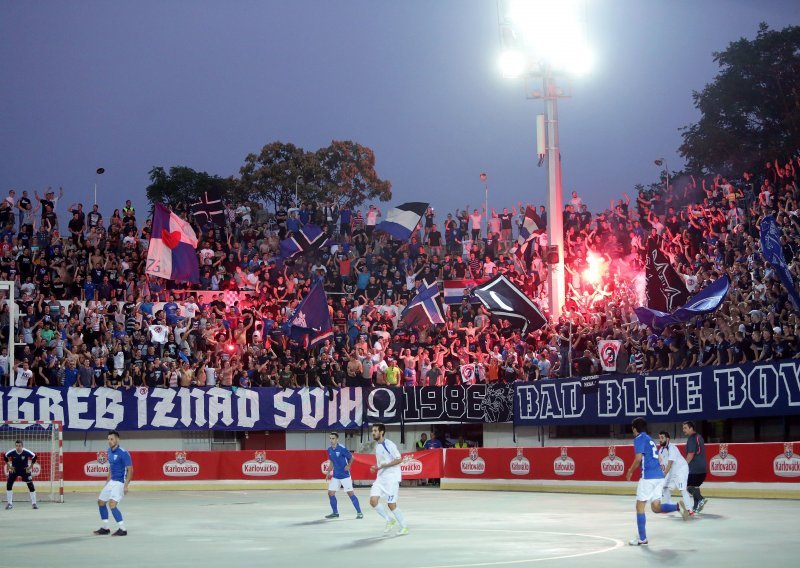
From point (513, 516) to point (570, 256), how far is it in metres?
18.8

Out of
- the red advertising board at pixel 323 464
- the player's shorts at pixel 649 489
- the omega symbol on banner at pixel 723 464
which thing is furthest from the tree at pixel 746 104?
the player's shorts at pixel 649 489

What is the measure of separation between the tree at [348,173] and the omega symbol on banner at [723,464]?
4827 centimetres

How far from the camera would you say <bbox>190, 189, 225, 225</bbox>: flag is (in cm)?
4631

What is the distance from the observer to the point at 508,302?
39.6 m

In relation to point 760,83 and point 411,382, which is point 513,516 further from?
point 760,83

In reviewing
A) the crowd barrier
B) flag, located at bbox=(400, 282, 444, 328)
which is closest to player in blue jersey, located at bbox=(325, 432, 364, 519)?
the crowd barrier

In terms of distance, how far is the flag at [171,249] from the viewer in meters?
42.9

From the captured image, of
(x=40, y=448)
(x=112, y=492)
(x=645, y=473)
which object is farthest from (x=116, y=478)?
(x=40, y=448)

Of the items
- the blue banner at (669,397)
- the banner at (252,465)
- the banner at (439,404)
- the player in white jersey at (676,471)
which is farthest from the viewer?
the banner at (439,404)

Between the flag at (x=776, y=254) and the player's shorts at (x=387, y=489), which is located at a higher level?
the flag at (x=776, y=254)

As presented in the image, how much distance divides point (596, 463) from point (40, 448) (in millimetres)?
19143

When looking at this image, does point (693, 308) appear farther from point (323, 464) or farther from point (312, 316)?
point (323, 464)

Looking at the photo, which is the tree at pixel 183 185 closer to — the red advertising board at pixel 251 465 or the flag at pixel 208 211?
the flag at pixel 208 211

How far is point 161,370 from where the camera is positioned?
40188 mm
